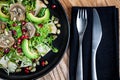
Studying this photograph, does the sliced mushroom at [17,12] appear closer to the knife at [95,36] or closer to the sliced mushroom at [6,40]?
the sliced mushroom at [6,40]

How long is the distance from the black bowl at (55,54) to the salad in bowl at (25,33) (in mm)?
16

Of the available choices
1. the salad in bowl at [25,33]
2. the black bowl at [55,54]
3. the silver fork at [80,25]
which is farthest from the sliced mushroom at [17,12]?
the silver fork at [80,25]

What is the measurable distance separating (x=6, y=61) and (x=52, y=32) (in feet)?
0.72

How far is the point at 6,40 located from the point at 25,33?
9 cm

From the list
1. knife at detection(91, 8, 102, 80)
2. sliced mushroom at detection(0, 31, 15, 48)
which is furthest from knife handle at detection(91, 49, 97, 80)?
sliced mushroom at detection(0, 31, 15, 48)

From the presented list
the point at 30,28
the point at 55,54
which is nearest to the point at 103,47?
the point at 55,54

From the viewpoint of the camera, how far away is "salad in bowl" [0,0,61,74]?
1.25 metres

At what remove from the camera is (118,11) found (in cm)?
138

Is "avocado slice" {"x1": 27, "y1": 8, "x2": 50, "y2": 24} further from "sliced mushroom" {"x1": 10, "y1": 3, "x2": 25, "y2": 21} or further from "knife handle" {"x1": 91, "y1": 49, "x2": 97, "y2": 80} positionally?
"knife handle" {"x1": 91, "y1": 49, "x2": 97, "y2": 80}

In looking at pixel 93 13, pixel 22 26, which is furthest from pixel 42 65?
pixel 93 13

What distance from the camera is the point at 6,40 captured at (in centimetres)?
124

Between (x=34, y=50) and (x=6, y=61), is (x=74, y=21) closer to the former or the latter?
(x=34, y=50)

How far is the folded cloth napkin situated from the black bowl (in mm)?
38

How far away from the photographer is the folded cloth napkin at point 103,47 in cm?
128
